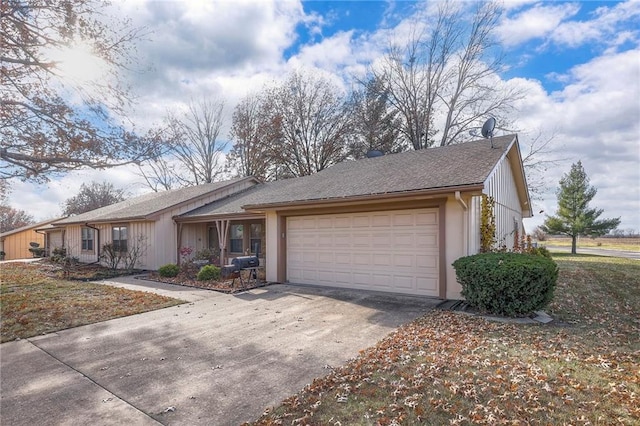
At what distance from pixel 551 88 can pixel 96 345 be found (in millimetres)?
17657

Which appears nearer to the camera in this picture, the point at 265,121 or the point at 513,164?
the point at 513,164

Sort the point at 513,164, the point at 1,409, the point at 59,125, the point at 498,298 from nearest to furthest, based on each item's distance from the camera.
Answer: the point at 1,409 → the point at 498,298 → the point at 59,125 → the point at 513,164

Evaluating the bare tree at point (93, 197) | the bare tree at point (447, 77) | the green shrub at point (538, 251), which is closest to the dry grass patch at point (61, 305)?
the green shrub at point (538, 251)

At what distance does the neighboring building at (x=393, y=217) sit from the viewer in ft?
25.6

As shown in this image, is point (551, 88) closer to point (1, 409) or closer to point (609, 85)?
point (609, 85)

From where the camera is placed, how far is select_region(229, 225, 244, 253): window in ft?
49.9

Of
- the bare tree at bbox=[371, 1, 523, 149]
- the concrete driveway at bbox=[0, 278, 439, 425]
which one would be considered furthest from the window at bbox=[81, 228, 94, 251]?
the bare tree at bbox=[371, 1, 523, 149]

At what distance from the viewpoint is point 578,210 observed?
29.3 meters

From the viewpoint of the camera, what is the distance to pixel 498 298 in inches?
252

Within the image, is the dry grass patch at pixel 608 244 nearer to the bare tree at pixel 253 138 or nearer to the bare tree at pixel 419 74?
the bare tree at pixel 419 74

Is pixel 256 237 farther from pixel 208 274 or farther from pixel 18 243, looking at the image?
pixel 18 243

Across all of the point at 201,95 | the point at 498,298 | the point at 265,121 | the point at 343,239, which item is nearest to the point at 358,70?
the point at 265,121

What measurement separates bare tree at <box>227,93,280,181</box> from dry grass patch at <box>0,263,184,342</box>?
1763cm

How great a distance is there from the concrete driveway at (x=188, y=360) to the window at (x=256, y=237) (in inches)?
266
